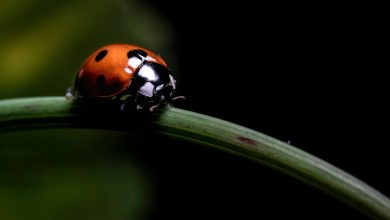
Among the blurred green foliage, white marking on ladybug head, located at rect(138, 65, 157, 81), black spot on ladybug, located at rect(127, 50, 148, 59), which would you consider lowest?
the blurred green foliage

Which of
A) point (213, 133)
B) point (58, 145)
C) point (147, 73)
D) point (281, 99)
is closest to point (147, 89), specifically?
point (147, 73)

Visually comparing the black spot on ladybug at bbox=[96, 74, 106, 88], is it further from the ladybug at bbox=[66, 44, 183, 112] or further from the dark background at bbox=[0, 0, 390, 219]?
the dark background at bbox=[0, 0, 390, 219]

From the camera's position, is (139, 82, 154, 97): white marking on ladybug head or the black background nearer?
(139, 82, 154, 97): white marking on ladybug head

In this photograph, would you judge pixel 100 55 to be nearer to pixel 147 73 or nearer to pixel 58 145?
pixel 147 73

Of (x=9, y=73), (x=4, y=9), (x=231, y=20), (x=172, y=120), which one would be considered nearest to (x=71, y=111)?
(x=172, y=120)

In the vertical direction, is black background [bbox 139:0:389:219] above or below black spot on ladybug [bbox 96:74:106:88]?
above

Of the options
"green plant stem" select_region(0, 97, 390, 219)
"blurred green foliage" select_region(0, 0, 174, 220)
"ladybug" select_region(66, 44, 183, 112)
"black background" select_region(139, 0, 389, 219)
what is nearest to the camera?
"green plant stem" select_region(0, 97, 390, 219)

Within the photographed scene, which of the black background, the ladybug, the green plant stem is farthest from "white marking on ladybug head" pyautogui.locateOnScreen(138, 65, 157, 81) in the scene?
the black background
